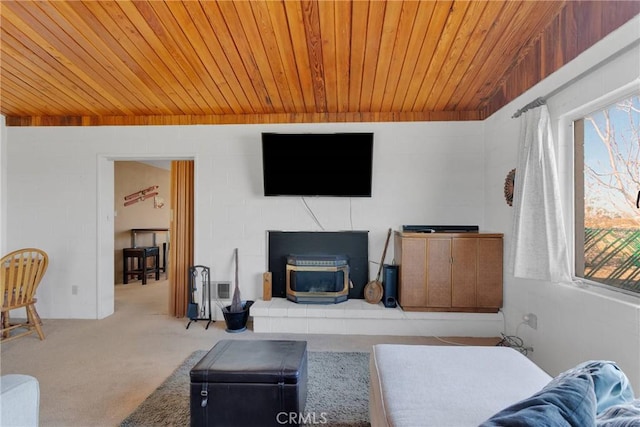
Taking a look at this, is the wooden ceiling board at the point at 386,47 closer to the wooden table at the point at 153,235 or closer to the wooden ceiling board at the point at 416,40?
the wooden ceiling board at the point at 416,40

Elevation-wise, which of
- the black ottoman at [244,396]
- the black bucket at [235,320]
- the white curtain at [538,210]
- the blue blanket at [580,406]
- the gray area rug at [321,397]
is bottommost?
the gray area rug at [321,397]

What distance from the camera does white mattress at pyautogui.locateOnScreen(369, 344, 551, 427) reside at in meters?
1.07

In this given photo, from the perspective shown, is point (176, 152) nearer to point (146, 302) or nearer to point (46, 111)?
point (46, 111)

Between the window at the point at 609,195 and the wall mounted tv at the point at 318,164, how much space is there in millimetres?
1786

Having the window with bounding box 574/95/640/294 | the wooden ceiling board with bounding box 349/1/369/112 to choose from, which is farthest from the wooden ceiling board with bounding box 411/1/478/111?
the window with bounding box 574/95/640/294

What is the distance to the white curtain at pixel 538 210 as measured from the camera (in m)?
2.17

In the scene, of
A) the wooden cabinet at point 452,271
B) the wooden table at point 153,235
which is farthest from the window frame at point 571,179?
the wooden table at point 153,235

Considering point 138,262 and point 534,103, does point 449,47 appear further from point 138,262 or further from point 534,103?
point 138,262

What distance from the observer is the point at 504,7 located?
1895mm

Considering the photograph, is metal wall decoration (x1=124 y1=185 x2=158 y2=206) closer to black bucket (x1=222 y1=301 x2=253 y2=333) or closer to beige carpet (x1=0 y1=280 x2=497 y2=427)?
beige carpet (x1=0 y1=280 x2=497 y2=427)

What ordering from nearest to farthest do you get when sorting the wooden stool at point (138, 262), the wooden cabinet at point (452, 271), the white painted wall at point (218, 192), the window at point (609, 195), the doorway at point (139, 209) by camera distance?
the window at point (609, 195), the wooden cabinet at point (452, 271), the white painted wall at point (218, 192), the wooden stool at point (138, 262), the doorway at point (139, 209)

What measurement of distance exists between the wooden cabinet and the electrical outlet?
432 mm

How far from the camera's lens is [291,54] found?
7.70 ft

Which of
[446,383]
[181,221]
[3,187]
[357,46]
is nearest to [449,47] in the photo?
[357,46]
